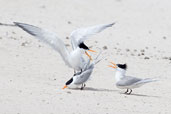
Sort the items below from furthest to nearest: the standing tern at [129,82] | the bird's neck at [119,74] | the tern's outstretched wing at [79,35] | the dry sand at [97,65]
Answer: the tern's outstretched wing at [79,35] → the bird's neck at [119,74] → the standing tern at [129,82] → the dry sand at [97,65]

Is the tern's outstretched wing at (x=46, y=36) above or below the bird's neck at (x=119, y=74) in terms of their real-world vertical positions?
Result: above

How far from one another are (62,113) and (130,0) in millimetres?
14115

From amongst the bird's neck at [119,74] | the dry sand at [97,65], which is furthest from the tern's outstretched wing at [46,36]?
the bird's neck at [119,74]

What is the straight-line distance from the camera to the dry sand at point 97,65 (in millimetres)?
7344

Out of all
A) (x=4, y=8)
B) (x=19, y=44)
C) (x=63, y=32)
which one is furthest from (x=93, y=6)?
(x=19, y=44)

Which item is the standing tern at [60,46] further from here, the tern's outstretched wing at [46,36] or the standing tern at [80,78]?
the standing tern at [80,78]

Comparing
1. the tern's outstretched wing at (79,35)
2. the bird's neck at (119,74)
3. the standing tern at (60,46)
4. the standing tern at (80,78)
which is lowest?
the standing tern at (80,78)

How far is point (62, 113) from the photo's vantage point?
677cm

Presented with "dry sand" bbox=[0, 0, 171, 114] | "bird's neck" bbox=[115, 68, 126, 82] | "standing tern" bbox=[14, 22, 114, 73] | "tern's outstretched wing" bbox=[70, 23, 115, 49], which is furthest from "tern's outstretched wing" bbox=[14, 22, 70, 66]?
"bird's neck" bbox=[115, 68, 126, 82]

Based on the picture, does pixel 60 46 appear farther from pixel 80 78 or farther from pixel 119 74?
pixel 119 74

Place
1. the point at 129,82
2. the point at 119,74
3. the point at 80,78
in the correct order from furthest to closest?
1. the point at 119,74
2. the point at 80,78
3. the point at 129,82

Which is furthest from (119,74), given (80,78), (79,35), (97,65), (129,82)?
(97,65)

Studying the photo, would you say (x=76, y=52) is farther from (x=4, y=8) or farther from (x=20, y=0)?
(x=20, y=0)

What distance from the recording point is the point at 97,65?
34.9 ft
